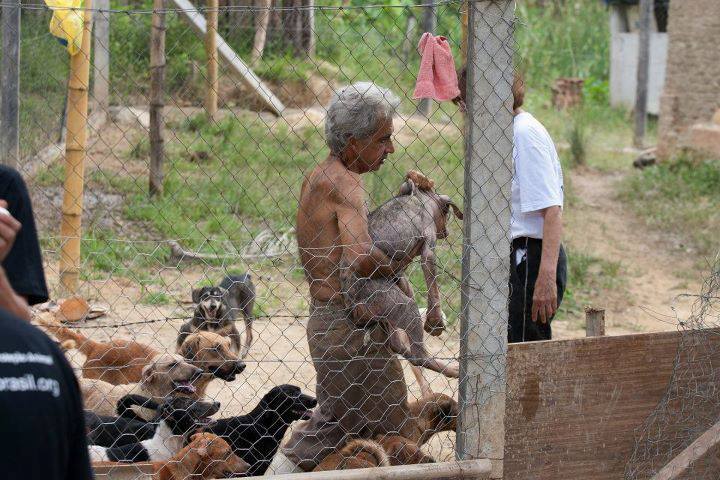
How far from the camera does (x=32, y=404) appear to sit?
166cm

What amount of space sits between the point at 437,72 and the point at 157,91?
562 centimetres

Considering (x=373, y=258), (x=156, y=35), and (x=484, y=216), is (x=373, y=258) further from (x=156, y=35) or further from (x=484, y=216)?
(x=156, y=35)

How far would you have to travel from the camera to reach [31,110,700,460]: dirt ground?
5.78m

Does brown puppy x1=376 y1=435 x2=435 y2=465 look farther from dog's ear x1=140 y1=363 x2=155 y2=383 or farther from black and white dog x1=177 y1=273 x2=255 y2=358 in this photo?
black and white dog x1=177 y1=273 x2=255 y2=358

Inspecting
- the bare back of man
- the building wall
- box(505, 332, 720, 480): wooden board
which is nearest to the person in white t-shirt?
box(505, 332, 720, 480): wooden board

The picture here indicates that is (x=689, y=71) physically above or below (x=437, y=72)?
below

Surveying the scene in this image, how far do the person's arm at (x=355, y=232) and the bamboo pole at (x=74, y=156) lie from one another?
3055mm

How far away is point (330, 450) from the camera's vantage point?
412 centimetres

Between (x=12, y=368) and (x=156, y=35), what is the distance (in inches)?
294

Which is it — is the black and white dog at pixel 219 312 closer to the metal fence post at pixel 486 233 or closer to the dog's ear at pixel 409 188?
the dog's ear at pixel 409 188

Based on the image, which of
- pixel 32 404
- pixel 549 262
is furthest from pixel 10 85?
pixel 32 404

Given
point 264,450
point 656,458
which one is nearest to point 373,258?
point 264,450

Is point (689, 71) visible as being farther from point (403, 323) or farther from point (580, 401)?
point (403, 323)

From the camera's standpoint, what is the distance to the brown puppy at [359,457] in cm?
385
